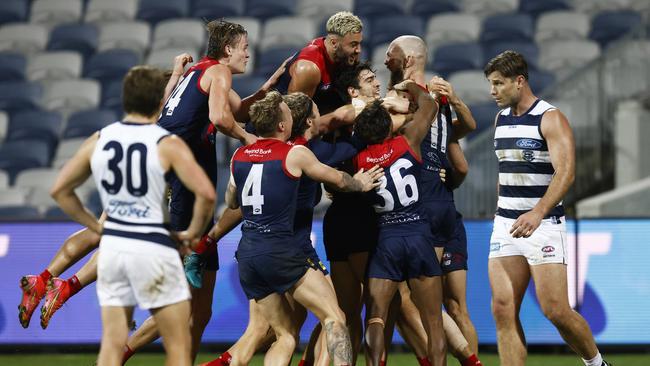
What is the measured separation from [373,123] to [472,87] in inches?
340

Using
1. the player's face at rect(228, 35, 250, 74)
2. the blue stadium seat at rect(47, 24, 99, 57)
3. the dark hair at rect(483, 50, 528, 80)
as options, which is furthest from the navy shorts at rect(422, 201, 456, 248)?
the blue stadium seat at rect(47, 24, 99, 57)

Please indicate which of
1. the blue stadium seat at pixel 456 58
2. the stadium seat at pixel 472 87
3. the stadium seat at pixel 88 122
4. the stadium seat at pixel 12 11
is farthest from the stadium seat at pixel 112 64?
the stadium seat at pixel 472 87

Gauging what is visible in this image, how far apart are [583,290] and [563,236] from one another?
3949 millimetres

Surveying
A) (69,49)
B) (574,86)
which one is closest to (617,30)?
(574,86)

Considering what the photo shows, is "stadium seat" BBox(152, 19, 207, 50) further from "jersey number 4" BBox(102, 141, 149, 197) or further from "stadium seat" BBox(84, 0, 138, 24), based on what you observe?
"jersey number 4" BBox(102, 141, 149, 197)

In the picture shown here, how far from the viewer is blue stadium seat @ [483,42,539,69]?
16.4 m

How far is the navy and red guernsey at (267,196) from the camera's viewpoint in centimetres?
686

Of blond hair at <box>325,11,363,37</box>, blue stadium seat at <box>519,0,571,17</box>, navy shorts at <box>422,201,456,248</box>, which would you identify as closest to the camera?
blond hair at <box>325,11,363,37</box>

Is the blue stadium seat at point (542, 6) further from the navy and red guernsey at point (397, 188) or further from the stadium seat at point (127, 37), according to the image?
the navy and red guernsey at point (397, 188)

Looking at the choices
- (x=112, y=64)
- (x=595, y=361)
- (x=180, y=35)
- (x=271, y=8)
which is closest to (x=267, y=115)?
(x=595, y=361)

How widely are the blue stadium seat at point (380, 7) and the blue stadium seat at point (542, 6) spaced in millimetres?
2094

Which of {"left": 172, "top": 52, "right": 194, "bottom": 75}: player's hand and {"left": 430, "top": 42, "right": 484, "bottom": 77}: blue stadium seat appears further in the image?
{"left": 430, "top": 42, "right": 484, "bottom": 77}: blue stadium seat

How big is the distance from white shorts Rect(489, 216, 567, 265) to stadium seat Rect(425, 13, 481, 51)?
988 cm

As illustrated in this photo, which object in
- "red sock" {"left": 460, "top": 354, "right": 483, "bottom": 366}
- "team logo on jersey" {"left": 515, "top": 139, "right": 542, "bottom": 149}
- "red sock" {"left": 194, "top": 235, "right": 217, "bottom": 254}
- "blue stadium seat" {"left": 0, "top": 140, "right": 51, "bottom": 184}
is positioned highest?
"team logo on jersey" {"left": 515, "top": 139, "right": 542, "bottom": 149}
